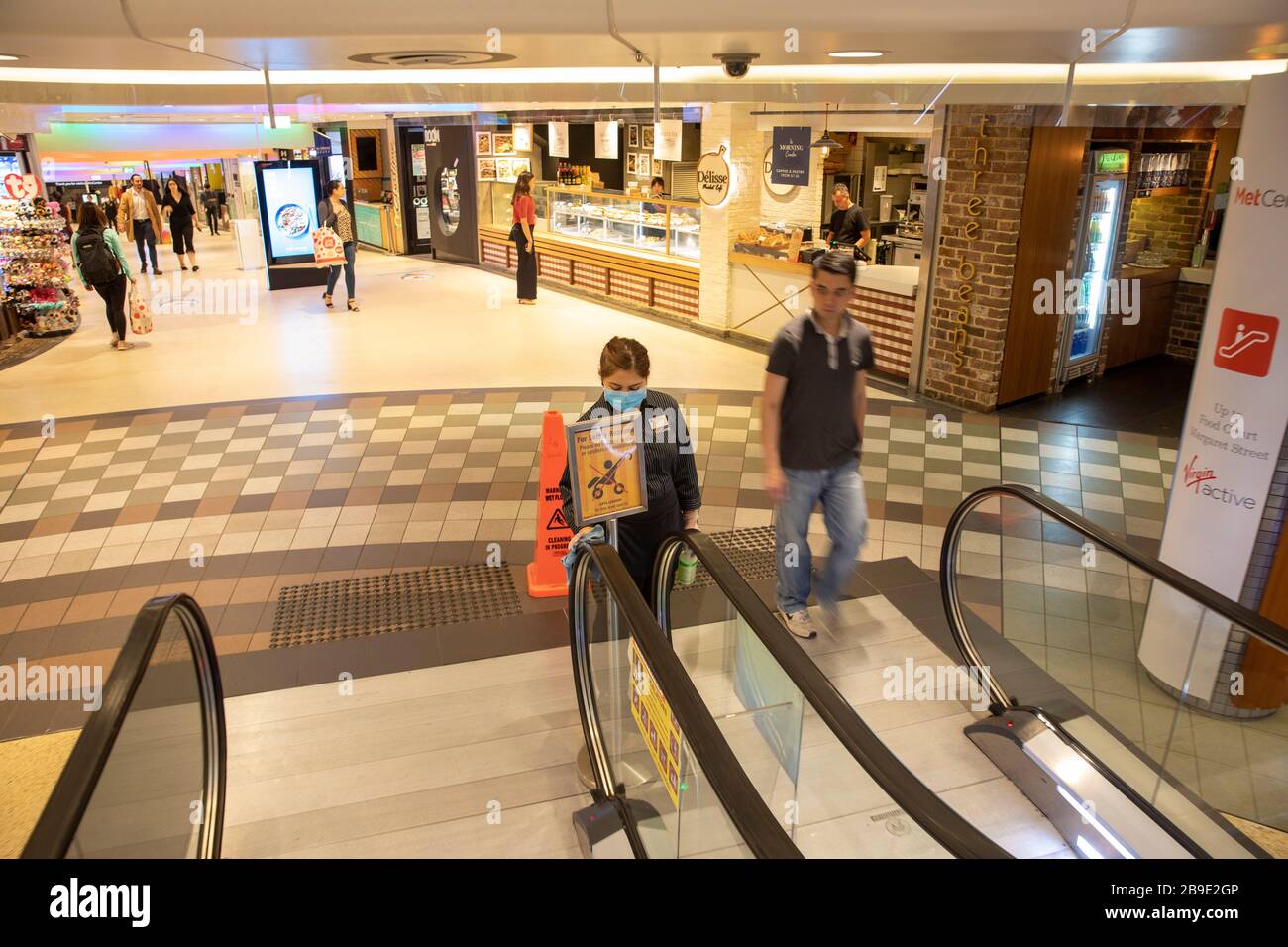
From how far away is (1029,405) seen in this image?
7551mm

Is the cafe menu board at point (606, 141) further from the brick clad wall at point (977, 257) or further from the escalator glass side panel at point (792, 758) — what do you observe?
the escalator glass side panel at point (792, 758)

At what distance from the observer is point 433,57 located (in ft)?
9.95

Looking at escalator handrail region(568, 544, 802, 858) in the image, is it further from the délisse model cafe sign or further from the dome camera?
the délisse model cafe sign

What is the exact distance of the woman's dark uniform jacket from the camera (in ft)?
10.9

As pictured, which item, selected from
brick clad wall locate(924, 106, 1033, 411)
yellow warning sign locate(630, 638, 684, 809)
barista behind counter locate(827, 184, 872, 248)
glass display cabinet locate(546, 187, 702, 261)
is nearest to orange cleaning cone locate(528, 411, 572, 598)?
yellow warning sign locate(630, 638, 684, 809)

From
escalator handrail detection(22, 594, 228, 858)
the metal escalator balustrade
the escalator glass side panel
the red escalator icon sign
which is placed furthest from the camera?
the red escalator icon sign

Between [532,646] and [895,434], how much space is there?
3.78 metres

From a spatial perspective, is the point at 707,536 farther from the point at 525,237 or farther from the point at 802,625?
the point at 525,237

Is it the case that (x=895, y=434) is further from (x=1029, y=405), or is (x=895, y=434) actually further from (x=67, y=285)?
(x=67, y=285)

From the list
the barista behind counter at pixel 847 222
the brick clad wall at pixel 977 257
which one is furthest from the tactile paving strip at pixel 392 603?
the barista behind counter at pixel 847 222

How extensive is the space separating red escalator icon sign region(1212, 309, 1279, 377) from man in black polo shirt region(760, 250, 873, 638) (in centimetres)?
135

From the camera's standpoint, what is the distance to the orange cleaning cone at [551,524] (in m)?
4.51

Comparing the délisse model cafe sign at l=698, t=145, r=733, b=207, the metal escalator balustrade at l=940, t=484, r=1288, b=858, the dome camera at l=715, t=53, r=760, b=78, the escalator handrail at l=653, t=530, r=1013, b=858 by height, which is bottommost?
the metal escalator balustrade at l=940, t=484, r=1288, b=858

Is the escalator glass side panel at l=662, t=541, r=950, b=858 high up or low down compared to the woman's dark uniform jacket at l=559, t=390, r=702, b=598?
down
